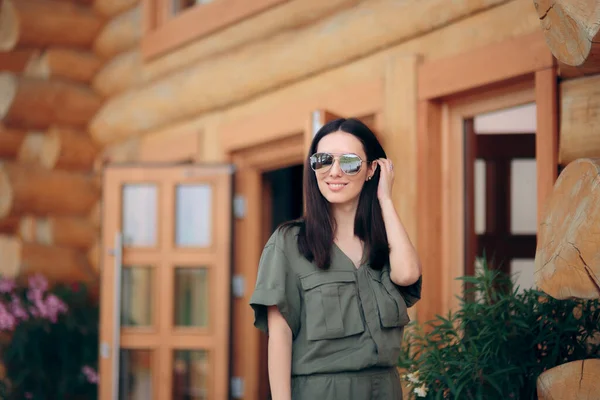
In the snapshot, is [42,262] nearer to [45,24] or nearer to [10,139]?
[10,139]

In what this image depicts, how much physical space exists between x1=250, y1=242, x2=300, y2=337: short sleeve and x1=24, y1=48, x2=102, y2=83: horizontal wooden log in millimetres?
6365

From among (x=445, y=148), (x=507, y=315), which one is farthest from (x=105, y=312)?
(x=507, y=315)

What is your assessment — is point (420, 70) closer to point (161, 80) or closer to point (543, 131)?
point (543, 131)

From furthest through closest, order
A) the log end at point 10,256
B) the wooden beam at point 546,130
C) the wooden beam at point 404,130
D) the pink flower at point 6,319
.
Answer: the log end at point 10,256
the pink flower at point 6,319
the wooden beam at point 404,130
the wooden beam at point 546,130

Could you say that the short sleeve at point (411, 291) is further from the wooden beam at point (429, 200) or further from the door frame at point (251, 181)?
the door frame at point (251, 181)

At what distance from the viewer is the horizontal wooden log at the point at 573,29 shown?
10.5 feet

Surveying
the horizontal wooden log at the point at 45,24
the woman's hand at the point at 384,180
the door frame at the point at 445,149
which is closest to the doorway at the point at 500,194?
the door frame at the point at 445,149

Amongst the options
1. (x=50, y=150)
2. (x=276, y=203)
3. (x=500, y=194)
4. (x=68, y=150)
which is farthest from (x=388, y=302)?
(x=50, y=150)

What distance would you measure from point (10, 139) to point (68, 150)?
66 centimetres

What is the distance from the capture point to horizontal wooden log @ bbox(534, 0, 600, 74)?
319cm

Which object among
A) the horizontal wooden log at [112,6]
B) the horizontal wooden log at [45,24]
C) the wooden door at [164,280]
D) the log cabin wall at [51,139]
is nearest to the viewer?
the wooden door at [164,280]

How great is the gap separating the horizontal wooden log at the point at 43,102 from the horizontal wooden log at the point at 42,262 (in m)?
1.03

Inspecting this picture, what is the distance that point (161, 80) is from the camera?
7.87 m

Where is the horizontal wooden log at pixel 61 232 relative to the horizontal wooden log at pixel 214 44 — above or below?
below
